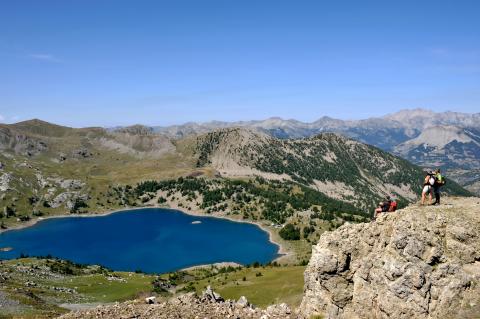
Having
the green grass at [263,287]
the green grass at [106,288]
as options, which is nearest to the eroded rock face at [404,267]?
the green grass at [263,287]

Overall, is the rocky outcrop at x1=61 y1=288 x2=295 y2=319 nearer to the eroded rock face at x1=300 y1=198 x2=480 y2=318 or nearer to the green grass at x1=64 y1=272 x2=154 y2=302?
the eroded rock face at x1=300 y1=198 x2=480 y2=318

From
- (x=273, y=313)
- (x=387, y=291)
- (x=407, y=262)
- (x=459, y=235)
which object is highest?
(x=459, y=235)

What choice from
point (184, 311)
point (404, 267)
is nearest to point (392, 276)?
point (404, 267)

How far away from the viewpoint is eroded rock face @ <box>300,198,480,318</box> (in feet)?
91.1

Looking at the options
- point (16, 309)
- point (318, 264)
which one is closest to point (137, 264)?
point (16, 309)

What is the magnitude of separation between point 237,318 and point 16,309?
1787 inches

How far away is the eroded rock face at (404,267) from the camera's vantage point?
27781 mm

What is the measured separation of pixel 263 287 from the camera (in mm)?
86812

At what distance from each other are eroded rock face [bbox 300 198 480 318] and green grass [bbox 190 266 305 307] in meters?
32.6

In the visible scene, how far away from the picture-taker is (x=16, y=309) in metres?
59.9

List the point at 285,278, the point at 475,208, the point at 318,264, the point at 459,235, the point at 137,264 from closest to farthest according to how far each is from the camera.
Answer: the point at 459,235 < the point at 475,208 < the point at 318,264 < the point at 285,278 < the point at 137,264

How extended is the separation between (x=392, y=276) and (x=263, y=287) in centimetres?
6014

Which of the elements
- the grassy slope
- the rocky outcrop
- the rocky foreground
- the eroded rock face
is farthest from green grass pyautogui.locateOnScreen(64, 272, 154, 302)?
the eroded rock face

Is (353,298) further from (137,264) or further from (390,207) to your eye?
(137,264)
